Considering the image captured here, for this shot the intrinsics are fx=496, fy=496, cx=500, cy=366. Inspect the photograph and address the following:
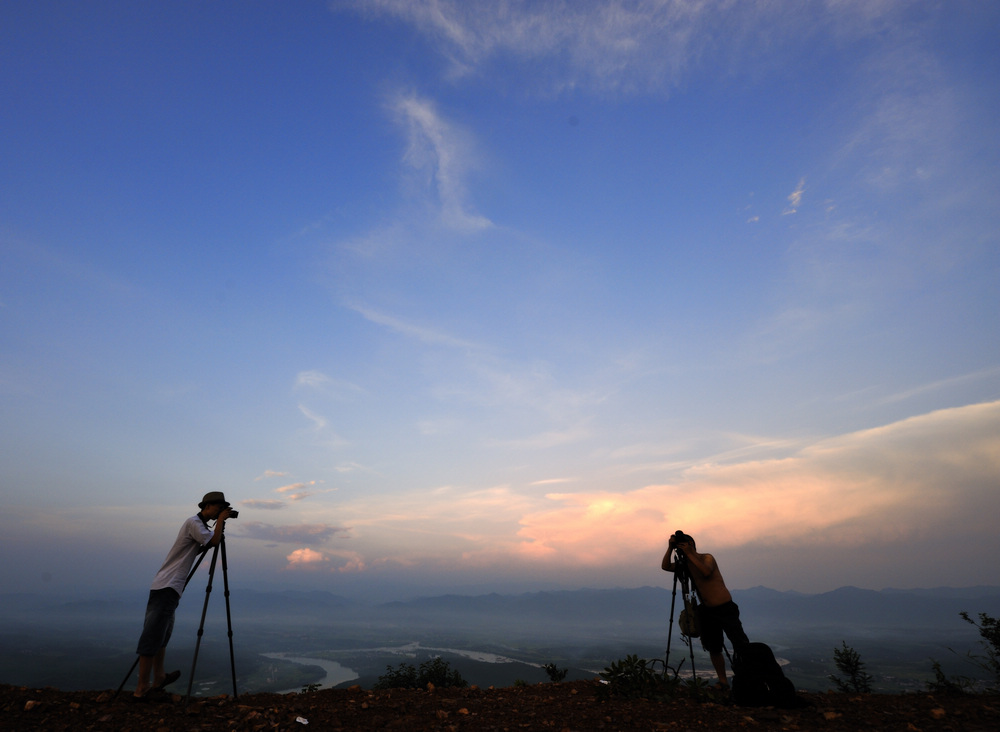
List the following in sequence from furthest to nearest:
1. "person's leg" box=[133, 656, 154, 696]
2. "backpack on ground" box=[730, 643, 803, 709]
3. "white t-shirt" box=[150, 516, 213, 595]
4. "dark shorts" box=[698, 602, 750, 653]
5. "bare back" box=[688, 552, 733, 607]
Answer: "bare back" box=[688, 552, 733, 607]
"dark shorts" box=[698, 602, 750, 653]
"white t-shirt" box=[150, 516, 213, 595]
"backpack on ground" box=[730, 643, 803, 709]
"person's leg" box=[133, 656, 154, 696]

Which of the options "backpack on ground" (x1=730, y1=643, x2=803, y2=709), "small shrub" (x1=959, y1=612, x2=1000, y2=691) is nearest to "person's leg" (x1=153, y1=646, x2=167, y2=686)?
"backpack on ground" (x1=730, y1=643, x2=803, y2=709)

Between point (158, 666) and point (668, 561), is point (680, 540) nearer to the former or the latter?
point (668, 561)

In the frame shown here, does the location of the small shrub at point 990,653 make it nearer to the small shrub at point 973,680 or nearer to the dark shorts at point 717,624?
the small shrub at point 973,680

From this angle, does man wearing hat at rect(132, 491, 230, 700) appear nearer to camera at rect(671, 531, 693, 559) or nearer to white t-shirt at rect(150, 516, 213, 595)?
white t-shirt at rect(150, 516, 213, 595)

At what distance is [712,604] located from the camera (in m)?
9.12

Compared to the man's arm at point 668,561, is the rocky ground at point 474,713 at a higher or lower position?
lower

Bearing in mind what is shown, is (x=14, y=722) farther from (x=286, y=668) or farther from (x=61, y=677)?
(x=286, y=668)

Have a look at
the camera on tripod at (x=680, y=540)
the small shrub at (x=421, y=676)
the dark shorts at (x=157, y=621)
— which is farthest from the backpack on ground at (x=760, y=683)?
the small shrub at (x=421, y=676)

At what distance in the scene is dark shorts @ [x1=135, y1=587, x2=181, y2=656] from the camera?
7.46 metres

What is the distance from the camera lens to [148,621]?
7.50m

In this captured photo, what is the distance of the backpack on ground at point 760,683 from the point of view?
24.6ft

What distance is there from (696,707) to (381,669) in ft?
631

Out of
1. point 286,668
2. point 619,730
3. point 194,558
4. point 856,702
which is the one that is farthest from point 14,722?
point 286,668

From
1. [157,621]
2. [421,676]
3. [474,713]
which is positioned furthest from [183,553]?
[421,676]
